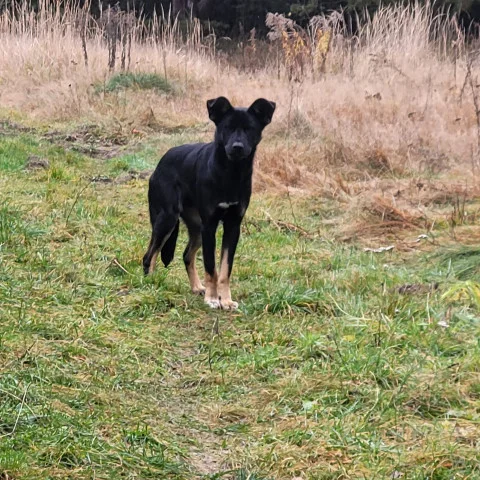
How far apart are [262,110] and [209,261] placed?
106 centimetres

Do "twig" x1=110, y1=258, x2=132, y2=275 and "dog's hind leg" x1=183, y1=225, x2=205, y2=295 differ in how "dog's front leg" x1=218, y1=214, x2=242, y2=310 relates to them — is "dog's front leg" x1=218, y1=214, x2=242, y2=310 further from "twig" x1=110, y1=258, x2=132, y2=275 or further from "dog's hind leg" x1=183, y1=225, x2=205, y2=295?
"twig" x1=110, y1=258, x2=132, y2=275

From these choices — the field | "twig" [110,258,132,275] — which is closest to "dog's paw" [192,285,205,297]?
the field

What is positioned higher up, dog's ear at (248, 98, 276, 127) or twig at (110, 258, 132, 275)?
dog's ear at (248, 98, 276, 127)

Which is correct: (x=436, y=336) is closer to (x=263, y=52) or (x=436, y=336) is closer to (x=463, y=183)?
(x=463, y=183)

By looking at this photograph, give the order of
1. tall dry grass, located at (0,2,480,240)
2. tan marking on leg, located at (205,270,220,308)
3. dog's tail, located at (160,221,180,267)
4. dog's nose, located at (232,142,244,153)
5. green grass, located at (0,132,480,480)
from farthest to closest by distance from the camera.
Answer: tall dry grass, located at (0,2,480,240) < dog's tail, located at (160,221,180,267) < tan marking on leg, located at (205,270,220,308) < dog's nose, located at (232,142,244,153) < green grass, located at (0,132,480,480)

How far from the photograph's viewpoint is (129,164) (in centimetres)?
942

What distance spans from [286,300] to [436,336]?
102cm

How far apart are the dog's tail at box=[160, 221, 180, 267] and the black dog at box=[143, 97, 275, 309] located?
2.7 inches

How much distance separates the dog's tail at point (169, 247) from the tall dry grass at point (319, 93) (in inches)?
92.4

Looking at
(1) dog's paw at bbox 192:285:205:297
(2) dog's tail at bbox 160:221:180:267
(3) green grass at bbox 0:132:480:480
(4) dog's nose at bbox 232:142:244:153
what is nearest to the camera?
(3) green grass at bbox 0:132:480:480

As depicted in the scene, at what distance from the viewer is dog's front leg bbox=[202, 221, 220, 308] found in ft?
15.4

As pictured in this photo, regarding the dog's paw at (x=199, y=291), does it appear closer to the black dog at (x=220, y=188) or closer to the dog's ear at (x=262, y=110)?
the black dog at (x=220, y=188)

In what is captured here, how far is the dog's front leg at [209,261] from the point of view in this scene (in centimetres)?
469

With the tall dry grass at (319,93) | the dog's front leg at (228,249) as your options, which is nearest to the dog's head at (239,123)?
the dog's front leg at (228,249)
